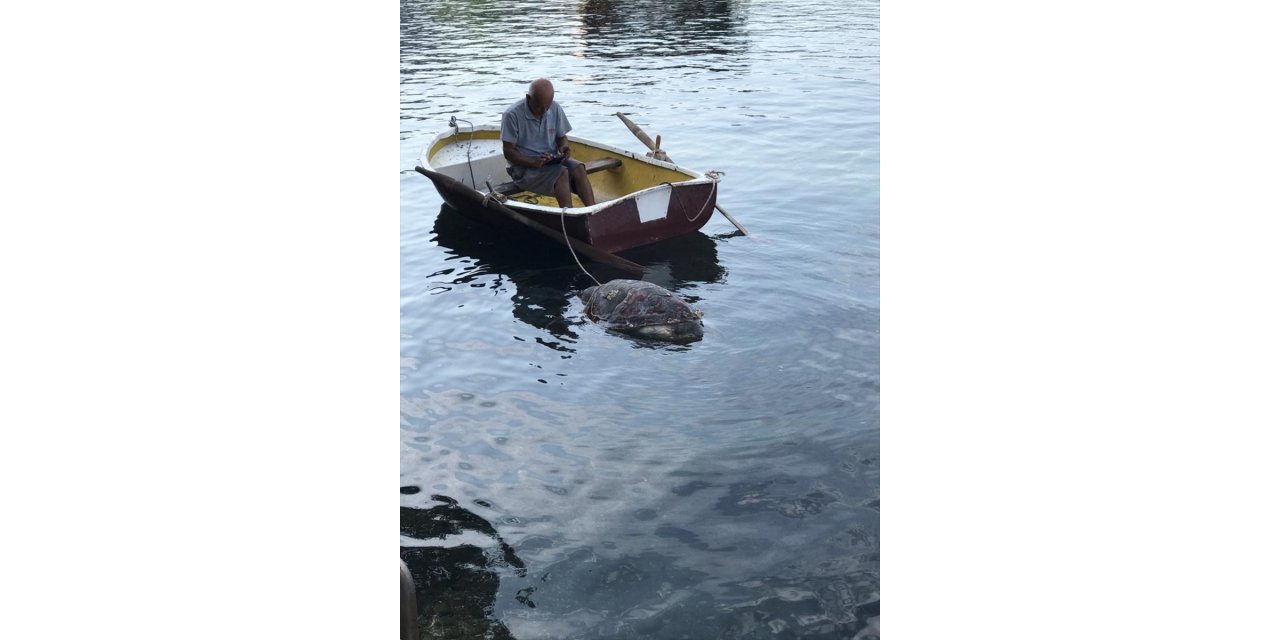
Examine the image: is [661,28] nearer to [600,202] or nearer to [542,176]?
[600,202]

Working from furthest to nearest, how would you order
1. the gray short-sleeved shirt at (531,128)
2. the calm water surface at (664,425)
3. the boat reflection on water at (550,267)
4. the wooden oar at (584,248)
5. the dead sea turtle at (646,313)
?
the gray short-sleeved shirt at (531,128)
the wooden oar at (584,248)
the boat reflection on water at (550,267)
the dead sea turtle at (646,313)
the calm water surface at (664,425)

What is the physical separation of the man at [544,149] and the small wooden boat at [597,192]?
0.92 ft

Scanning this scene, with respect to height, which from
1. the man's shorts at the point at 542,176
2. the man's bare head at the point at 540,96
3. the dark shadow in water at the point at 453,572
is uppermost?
the man's bare head at the point at 540,96

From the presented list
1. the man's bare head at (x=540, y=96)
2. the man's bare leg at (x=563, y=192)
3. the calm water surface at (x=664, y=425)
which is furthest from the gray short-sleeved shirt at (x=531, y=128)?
the calm water surface at (x=664, y=425)

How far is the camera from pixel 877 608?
4512 mm

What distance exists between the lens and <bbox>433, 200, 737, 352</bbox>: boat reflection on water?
8945 mm

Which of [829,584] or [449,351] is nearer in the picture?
[829,584]

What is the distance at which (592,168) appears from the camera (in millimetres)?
10898

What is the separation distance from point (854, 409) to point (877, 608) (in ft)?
7.27

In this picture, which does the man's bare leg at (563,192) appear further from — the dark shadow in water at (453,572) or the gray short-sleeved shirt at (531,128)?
the dark shadow in water at (453,572)

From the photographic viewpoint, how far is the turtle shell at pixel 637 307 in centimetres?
807

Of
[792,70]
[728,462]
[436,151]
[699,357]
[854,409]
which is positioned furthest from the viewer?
[792,70]
